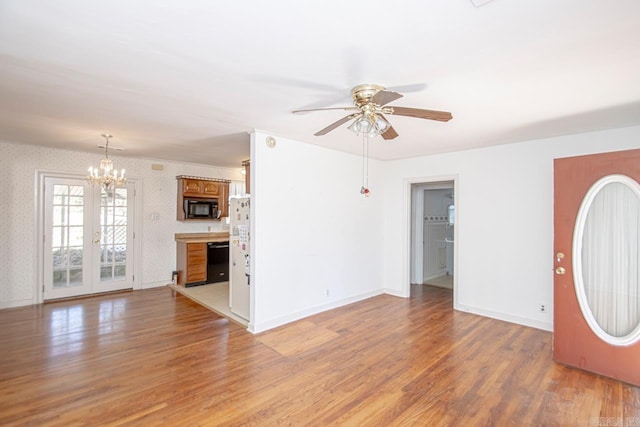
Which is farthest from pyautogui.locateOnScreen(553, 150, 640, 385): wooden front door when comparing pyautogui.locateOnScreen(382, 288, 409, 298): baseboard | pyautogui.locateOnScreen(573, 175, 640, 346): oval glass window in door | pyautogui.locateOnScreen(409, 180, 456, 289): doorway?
pyautogui.locateOnScreen(409, 180, 456, 289): doorway

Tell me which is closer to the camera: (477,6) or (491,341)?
(477,6)

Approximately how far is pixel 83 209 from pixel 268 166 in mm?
3787

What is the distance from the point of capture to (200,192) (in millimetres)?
6340

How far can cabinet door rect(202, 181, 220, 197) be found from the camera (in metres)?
6.40

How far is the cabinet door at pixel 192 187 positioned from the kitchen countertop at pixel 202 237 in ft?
2.75

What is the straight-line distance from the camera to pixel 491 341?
3521mm

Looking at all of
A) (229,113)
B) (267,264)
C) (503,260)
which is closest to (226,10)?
(229,113)

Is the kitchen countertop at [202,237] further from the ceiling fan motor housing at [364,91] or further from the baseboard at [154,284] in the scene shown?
the ceiling fan motor housing at [364,91]

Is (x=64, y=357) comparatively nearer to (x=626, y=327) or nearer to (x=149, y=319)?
(x=149, y=319)

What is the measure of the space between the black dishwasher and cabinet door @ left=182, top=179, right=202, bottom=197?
1087 millimetres

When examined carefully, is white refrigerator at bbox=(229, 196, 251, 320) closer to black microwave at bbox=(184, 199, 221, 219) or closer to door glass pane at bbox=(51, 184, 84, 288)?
black microwave at bbox=(184, 199, 221, 219)

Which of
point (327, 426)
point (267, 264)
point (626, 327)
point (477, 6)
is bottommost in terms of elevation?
point (327, 426)

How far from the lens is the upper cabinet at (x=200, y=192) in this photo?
6160 millimetres

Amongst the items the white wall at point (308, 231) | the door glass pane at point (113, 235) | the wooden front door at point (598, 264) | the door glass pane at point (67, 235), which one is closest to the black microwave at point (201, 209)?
the door glass pane at point (113, 235)
